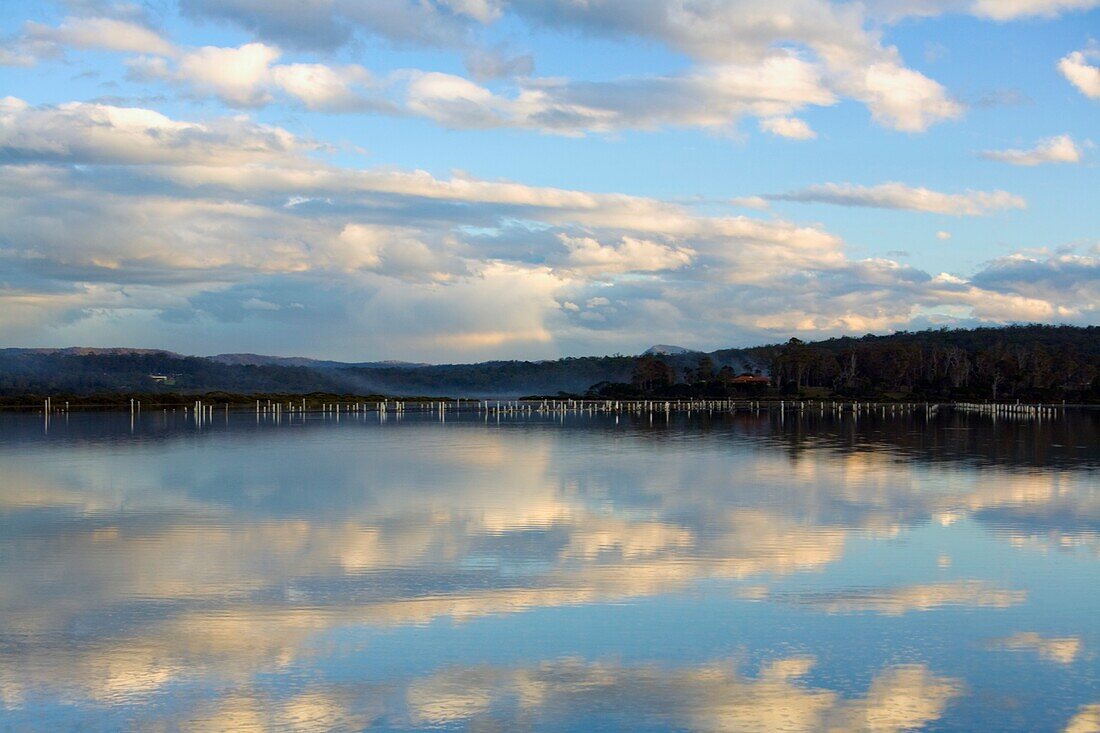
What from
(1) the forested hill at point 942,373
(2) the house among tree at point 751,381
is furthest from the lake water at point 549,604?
(2) the house among tree at point 751,381

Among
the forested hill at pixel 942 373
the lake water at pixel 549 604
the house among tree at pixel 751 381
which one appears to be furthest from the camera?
the house among tree at pixel 751 381

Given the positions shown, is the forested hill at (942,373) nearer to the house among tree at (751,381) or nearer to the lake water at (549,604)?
the house among tree at (751,381)

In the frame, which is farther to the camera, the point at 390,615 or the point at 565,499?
the point at 565,499

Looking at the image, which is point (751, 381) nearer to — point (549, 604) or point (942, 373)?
point (942, 373)

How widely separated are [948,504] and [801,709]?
16.5 m

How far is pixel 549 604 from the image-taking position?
14.0 m

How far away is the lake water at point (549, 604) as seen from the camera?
984 centimetres

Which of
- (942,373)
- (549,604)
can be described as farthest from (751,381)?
(549,604)

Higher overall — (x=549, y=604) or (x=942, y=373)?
(x=942, y=373)

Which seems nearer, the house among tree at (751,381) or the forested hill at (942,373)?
the forested hill at (942,373)

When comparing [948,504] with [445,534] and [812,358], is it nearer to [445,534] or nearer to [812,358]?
[445,534]

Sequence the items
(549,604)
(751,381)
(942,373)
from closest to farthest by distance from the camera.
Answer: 1. (549,604)
2. (942,373)
3. (751,381)

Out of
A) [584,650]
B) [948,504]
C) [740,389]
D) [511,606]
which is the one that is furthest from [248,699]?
[740,389]

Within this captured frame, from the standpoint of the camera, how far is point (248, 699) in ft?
Result: 32.7
